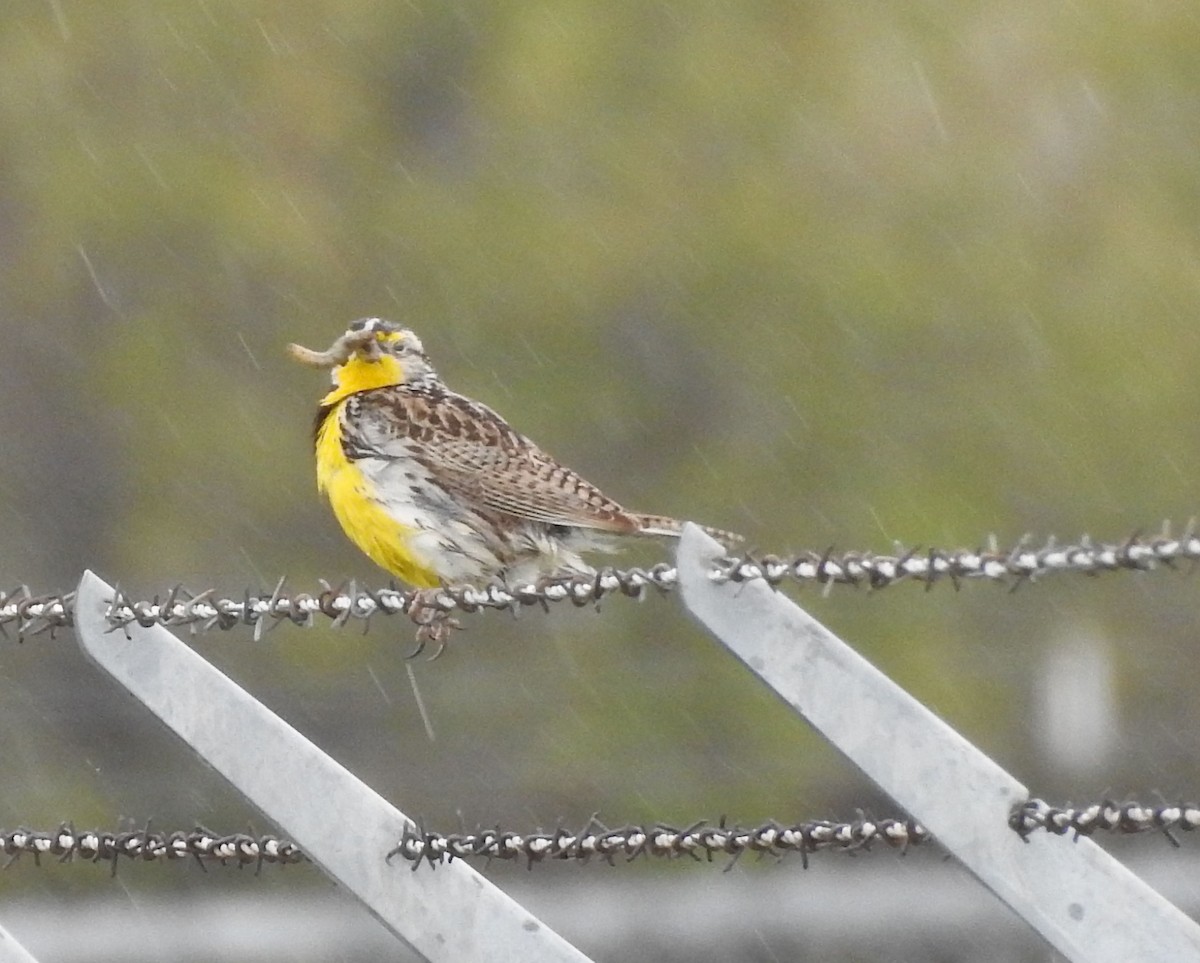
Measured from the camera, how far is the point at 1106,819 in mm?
2746

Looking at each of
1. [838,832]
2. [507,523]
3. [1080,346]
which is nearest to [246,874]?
[1080,346]

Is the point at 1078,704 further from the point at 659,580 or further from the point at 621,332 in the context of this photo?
the point at 659,580

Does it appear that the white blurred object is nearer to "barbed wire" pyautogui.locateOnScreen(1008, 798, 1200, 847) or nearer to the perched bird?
the perched bird

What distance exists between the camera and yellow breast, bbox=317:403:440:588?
6508 mm

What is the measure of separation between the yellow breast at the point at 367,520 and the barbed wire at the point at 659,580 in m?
2.17

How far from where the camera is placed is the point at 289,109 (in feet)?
67.4

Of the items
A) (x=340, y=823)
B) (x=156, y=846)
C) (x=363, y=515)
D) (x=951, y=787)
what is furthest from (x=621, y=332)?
(x=951, y=787)

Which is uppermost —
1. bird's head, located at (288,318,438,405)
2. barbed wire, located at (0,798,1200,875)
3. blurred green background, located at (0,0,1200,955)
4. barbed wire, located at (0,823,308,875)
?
blurred green background, located at (0,0,1200,955)

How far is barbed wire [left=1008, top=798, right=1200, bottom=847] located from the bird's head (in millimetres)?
4398

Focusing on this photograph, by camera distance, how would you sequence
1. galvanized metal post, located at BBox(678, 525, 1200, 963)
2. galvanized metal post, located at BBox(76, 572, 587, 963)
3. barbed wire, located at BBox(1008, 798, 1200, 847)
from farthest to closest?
1. galvanized metal post, located at BBox(76, 572, 587, 963)
2. galvanized metal post, located at BBox(678, 525, 1200, 963)
3. barbed wire, located at BBox(1008, 798, 1200, 847)

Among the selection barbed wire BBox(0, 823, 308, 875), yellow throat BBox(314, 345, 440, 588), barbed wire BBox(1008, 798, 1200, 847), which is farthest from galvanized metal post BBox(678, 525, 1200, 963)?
yellow throat BBox(314, 345, 440, 588)

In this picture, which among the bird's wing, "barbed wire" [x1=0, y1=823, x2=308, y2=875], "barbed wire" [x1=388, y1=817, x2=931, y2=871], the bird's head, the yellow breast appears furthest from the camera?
the bird's head

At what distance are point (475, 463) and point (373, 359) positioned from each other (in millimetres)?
567

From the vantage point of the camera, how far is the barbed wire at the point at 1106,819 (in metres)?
2.66
